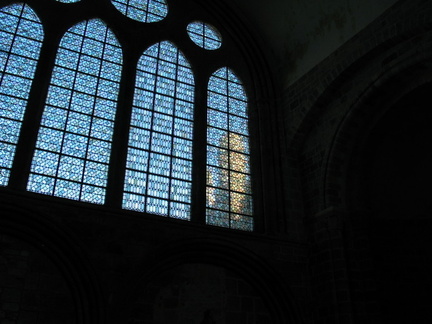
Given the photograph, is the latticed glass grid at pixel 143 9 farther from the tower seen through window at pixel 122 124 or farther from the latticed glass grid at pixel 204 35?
the latticed glass grid at pixel 204 35

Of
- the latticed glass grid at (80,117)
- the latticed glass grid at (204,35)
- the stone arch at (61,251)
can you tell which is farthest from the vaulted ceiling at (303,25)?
the stone arch at (61,251)

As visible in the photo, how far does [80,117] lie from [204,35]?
147 inches

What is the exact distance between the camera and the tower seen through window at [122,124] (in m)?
7.46

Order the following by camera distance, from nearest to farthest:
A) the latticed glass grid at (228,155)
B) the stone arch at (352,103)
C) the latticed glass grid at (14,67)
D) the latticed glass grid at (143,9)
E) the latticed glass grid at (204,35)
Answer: the latticed glass grid at (14,67), the stone arch at (352,103), the latticed glass grid at (228,155), the latticed glass grid at (143,9), the latticed glass grid at (204,35)

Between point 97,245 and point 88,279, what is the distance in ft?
1.67

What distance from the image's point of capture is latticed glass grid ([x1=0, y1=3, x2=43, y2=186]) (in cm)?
720

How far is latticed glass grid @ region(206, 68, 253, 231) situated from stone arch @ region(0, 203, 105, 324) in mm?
2381

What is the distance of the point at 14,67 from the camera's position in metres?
7.88

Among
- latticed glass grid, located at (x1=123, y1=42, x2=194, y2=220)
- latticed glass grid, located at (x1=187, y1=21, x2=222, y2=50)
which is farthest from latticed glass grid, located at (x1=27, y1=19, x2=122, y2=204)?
latticed glass grid, located at (x1=187, y1=21, x2=222, y2=50)

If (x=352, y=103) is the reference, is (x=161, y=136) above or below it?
below

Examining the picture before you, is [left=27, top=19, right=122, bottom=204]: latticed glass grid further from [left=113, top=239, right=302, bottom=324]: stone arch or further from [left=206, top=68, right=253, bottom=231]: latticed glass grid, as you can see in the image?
[left=206, top=68, right=253, bottom=231]: latticed glass grid

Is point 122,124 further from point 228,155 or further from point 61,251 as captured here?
point 61,251

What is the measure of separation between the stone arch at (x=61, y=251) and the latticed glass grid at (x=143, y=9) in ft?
16.1

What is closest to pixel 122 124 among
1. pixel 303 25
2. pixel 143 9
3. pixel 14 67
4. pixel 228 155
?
pixel 14 67
